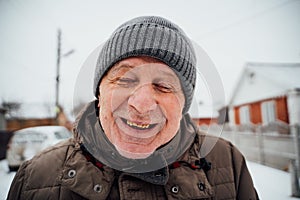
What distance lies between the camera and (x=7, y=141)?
113cm

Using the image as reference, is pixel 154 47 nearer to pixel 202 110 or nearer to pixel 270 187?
pixel 202 110

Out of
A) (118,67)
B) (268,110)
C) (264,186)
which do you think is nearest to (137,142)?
(118,67)

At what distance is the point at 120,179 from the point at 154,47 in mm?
311

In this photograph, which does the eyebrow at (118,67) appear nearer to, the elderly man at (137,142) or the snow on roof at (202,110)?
the elderly man at (137,142)

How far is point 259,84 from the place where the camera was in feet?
18.4

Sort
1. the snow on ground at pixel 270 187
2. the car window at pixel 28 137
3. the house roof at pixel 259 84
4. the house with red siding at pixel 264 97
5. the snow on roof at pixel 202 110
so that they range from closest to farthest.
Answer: the snow on roof at pixel 202 110 → the snow on ground at pixel 270 187 → the car window at pixel 28 137 → the house with red siding at pixel 264 97 → the house roof at pixel 259 84

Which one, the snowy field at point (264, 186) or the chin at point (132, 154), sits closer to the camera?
the chin at point (132, 154)

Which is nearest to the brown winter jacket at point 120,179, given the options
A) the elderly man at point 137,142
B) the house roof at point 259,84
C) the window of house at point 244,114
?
the elderly man at point 137,142

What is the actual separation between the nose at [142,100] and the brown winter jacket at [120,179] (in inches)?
6.5

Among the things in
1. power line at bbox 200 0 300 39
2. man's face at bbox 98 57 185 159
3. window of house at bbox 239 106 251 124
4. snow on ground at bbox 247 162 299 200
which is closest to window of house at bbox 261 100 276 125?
window of house at bbox 239 106 251 124

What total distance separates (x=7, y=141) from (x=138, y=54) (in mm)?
1105

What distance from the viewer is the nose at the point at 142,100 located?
1.29 ft

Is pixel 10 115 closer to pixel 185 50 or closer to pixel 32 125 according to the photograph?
pixel 32 125

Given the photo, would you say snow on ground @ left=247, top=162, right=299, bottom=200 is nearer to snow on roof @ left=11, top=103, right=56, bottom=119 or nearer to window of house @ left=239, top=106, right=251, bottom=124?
snow on roof @ left=11, top=103, right=56, bottom=119
